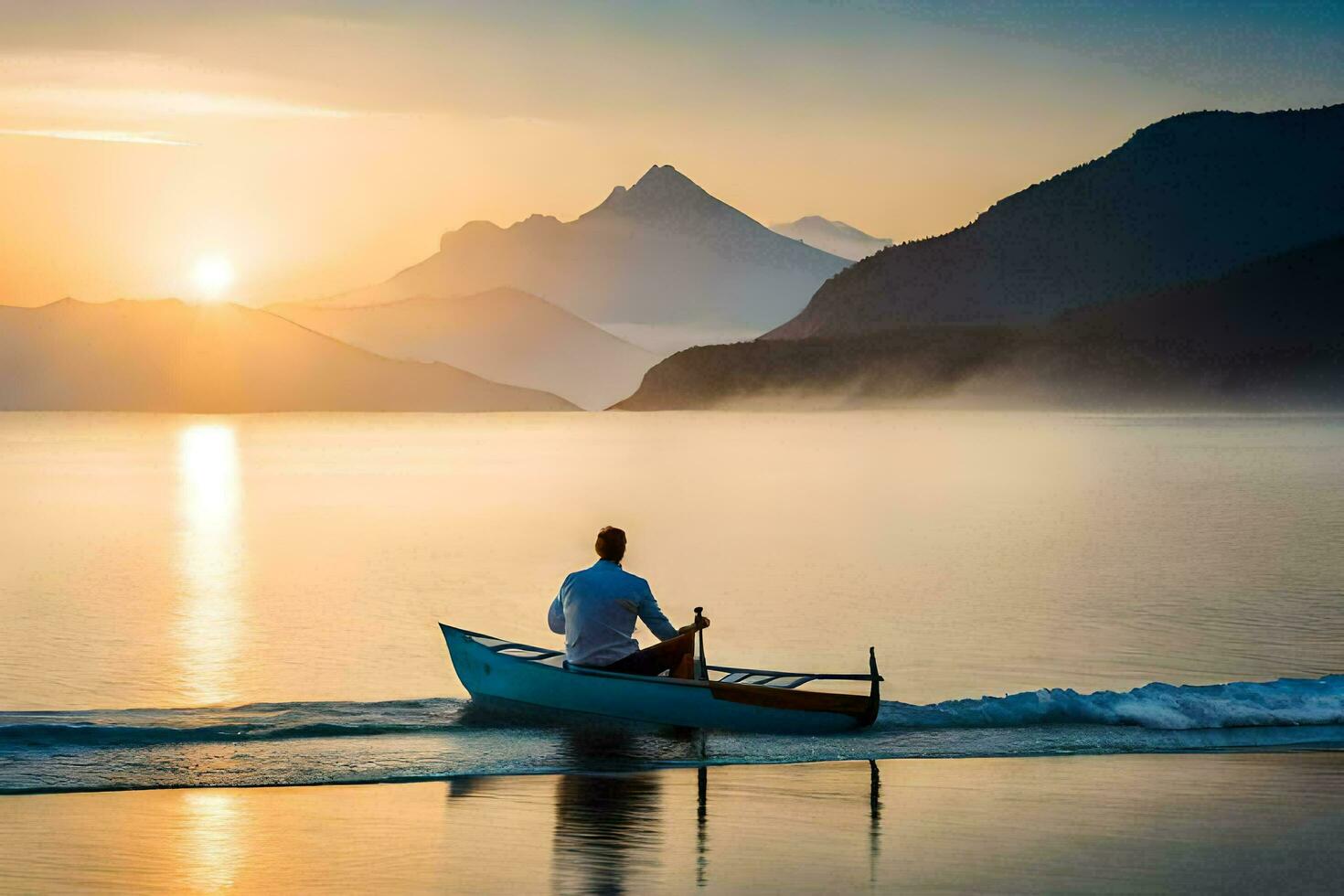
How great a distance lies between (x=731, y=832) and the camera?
14.1 m

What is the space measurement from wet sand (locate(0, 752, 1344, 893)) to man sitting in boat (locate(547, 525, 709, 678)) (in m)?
1.71

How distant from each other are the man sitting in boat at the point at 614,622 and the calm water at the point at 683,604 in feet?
2.88

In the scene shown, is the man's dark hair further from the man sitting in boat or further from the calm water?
the calm water

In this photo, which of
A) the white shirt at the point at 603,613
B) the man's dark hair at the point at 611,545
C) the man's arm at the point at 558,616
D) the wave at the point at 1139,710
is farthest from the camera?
the wave at the point at 1139,710

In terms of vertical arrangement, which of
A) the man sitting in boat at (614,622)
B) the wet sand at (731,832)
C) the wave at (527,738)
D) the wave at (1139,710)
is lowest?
the wet sand at (731,832)

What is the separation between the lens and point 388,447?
148375 mm

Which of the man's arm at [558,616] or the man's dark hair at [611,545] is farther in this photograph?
the man's arm at [558,616]

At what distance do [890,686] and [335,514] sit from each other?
41919mm

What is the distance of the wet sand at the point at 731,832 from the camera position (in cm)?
1270

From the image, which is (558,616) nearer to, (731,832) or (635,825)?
(635,825)

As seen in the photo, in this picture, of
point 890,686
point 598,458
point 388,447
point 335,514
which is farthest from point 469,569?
point 388,447

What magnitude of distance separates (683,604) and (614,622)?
16413mm

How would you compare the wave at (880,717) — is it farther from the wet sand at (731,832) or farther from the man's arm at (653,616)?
the man's arm at (653,616)

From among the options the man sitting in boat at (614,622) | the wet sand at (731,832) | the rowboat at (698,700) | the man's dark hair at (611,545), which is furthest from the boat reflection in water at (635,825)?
the man's dark hair at (611,545)
